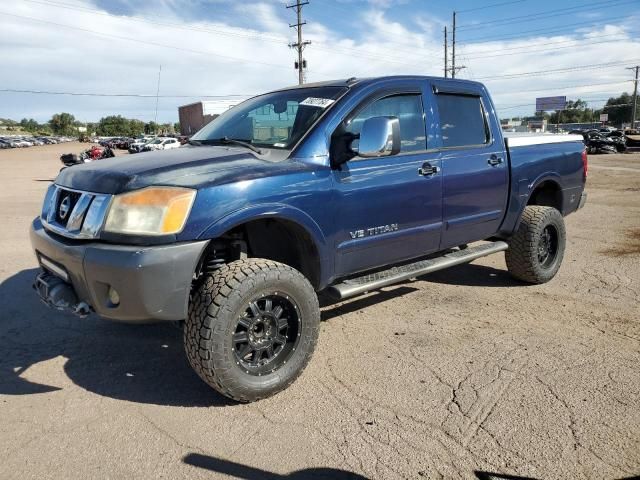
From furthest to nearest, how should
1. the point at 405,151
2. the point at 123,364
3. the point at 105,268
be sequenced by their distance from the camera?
the point at 405,151 → the point at 123,364 → the point at 105,268

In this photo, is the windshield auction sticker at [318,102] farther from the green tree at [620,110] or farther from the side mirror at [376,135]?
the green tree at [620,110]

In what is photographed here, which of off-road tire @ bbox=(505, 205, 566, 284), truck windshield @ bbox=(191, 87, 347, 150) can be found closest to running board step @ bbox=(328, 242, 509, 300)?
off-road tire @ bbox=(505, 205, 566, 284)

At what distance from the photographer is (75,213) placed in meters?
3.03

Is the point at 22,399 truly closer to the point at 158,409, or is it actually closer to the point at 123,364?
the point at 123,364

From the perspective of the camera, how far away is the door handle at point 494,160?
182 inches

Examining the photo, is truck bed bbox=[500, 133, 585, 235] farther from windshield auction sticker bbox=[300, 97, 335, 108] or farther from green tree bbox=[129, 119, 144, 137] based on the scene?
green tree bbox=[129, 119, 144, 137]

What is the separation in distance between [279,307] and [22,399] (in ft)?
5.39

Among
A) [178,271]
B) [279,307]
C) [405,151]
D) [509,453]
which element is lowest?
[509,453]

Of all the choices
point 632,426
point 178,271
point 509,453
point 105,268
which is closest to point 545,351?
point 632,426

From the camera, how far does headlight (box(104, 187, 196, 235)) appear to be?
275 cm

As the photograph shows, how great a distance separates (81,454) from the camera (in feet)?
8.50

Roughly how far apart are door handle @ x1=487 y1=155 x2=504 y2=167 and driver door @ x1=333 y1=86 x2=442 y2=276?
29.5 inches

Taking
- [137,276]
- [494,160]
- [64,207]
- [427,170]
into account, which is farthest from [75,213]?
[494,160]

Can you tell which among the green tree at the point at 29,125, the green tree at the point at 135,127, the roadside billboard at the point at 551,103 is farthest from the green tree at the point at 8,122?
the roadside billboard at the point at 551,103
